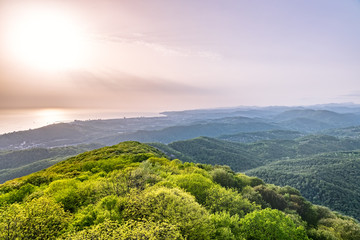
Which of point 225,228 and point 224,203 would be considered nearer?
point 225,228

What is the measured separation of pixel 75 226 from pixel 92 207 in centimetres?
621

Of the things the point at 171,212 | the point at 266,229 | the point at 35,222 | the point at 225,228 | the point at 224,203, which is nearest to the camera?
the point at 35,222

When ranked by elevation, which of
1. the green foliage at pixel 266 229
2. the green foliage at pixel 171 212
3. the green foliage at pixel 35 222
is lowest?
the green foliage at pixel 266 229

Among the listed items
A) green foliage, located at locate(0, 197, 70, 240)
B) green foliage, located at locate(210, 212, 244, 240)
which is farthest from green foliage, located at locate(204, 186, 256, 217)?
green foliage, located at locate(0, 197, 70, 240)

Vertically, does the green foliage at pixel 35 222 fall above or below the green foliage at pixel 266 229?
above

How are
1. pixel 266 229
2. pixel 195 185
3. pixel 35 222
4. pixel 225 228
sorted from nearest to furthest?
pixel 35 222 < pixel 225 228 < pixel 266 229 < pixel 195 185

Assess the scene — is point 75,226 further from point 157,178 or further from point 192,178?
point 192,178

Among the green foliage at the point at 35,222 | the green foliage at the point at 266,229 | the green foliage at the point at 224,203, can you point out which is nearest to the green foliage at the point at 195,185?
the green foliage at the point at 224,203

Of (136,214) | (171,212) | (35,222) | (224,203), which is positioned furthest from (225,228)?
(35,222)

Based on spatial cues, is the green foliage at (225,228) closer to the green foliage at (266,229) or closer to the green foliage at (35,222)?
the green foliage at (266,229)

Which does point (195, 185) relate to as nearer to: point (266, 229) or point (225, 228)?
point (266, 229)

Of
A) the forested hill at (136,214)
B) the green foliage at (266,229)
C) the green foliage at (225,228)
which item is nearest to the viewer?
the forested hill at (136,214)

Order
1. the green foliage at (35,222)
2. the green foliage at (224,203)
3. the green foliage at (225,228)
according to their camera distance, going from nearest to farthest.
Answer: the green foliage at (35,222), the green foliage at (225,228), the green foliage at (224,203)

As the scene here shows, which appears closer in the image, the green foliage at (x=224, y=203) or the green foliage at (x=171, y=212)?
the green foliage at (x=171, y=212)
